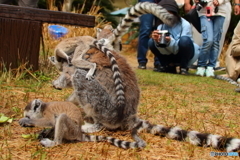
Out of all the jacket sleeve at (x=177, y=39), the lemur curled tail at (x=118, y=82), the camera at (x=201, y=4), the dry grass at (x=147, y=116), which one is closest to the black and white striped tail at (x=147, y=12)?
the dry grass at (x=147, y=116)

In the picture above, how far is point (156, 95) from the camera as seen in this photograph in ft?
16.0

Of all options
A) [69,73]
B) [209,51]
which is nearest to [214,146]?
[69,73]

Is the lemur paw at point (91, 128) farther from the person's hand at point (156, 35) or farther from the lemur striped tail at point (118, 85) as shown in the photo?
the person's hand at point (156, 35)

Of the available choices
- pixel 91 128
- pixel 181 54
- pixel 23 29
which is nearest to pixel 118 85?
pixel 91 128

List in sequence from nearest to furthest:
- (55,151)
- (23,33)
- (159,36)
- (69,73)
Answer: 1. (55,151)
2. (69,73)
3. (23,33)
4. (159,36)

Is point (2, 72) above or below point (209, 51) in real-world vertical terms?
below

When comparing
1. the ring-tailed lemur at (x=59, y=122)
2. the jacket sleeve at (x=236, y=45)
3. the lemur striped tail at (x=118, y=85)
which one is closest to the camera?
the ring-tailed lemur at (x=59, y=122)

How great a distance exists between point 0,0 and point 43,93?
306cm

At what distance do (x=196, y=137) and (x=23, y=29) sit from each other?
3721 mm

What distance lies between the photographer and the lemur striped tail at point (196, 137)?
2.42 metres

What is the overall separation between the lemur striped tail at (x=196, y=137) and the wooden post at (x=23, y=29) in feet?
9.78

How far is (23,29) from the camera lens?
206 inches

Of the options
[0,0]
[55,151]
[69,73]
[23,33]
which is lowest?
[55,151]

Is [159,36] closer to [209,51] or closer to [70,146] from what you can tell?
[209,51]
